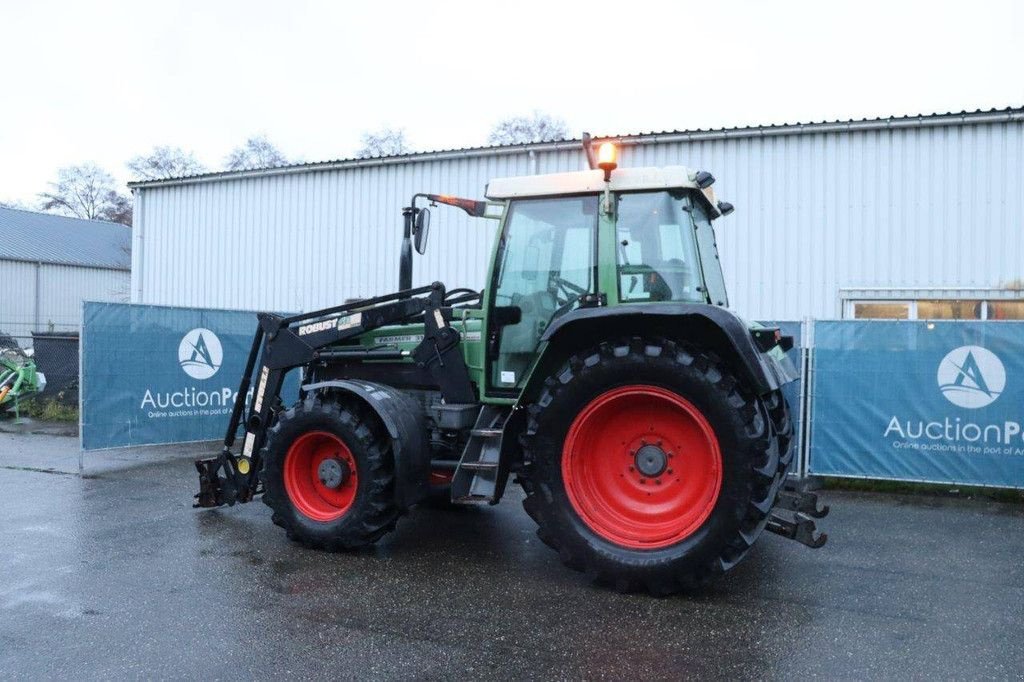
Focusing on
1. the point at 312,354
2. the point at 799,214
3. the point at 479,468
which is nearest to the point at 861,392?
the point at 799,214

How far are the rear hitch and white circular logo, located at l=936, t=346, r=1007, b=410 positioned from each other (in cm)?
→ 278

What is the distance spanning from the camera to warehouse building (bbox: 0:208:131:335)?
31.3m

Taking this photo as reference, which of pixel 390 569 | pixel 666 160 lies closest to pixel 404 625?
pixel 390 569

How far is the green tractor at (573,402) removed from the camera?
463 centimetres

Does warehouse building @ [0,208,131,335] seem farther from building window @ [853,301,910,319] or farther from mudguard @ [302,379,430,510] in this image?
mudguard @ [302,379,430,510]

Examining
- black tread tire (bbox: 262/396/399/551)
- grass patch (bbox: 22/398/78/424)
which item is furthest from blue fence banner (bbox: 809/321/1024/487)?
grass patch (bbox: 22/398/78/424)

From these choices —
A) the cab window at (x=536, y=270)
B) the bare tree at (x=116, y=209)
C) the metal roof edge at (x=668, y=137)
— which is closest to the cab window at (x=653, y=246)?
the cab window at (x=536, y=270)

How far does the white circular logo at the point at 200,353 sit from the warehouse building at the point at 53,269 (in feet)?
70.4

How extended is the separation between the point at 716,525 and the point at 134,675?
10.0 ft

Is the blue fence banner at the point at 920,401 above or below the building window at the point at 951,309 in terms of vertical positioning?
below

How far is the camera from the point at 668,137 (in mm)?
11594

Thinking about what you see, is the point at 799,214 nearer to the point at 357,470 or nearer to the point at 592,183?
the point at 592,183

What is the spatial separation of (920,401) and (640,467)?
459 centimetres

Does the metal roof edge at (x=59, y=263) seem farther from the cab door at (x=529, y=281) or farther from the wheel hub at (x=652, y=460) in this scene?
the wheel hub at (x=652, y=460)
